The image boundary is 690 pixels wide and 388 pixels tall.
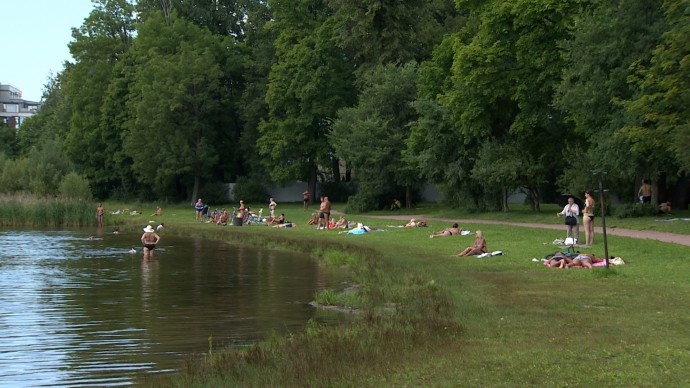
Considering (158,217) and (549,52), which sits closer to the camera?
(549,52)

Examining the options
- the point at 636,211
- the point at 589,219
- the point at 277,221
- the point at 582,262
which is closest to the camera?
the point at 582,262

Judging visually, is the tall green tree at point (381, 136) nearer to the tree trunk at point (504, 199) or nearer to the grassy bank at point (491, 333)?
the tree trunk at point (504, 199)

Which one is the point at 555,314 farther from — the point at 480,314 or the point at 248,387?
the point at 248,387

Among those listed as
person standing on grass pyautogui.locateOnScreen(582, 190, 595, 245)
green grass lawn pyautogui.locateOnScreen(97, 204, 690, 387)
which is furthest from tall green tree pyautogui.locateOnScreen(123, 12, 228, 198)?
green grass lawn pyautogui.locateOnScreen(97, 204, 690, 387)

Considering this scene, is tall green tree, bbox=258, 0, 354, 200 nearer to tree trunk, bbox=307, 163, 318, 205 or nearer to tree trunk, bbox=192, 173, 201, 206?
tree trunk, bbox=307, 163, 318, 205

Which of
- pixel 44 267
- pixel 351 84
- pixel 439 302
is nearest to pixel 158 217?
pixel 351 84

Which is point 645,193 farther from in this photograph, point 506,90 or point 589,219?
point 589,219

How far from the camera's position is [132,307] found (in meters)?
19.4

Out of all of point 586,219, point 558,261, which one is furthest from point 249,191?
point 558,261

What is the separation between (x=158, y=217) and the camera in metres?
59.1

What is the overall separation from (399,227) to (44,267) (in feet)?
57.4

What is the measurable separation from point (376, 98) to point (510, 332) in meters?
43.2

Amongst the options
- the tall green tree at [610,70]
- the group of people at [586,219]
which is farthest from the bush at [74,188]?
the group of people at [586,219]

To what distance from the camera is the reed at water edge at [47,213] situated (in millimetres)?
53625
